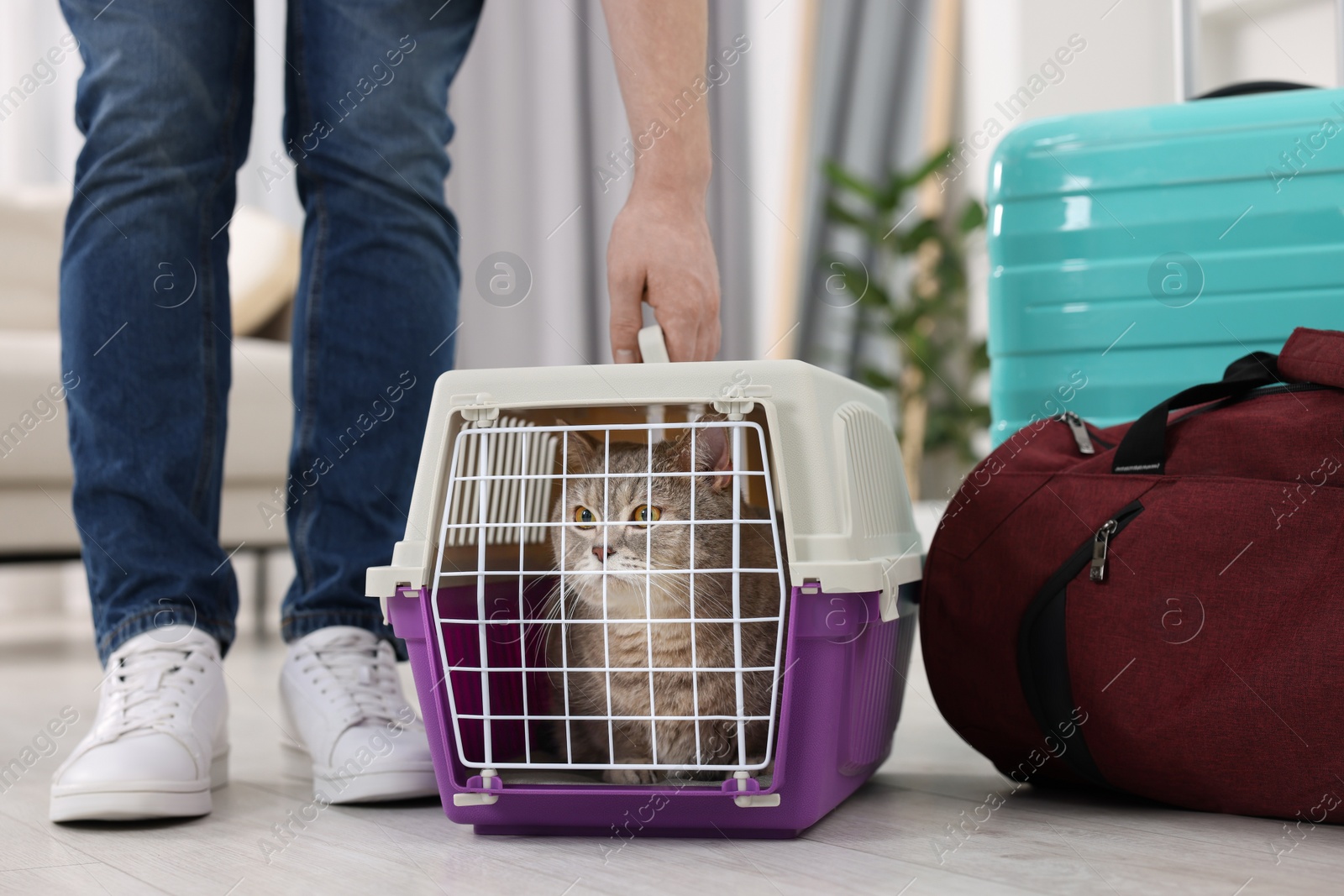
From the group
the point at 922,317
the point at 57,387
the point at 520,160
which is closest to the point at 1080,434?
the point at 57,387

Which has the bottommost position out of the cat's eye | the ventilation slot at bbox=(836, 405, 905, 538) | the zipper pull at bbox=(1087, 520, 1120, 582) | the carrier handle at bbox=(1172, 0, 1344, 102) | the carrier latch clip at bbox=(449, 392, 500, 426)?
the zipper pull at bbox=(1087, 520, 1120, 582)

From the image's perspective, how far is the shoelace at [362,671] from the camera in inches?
43.5

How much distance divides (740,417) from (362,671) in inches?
19.4

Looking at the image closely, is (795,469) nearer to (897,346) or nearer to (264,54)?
(897,346)

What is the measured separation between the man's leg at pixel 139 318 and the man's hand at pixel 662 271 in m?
0.43

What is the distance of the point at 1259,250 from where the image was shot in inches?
53.9

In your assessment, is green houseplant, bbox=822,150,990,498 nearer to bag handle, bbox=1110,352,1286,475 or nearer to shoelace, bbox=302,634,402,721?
bag handle, bbox=1110,352,1286,475

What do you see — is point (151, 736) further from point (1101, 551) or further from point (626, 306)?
point (1101, 551)

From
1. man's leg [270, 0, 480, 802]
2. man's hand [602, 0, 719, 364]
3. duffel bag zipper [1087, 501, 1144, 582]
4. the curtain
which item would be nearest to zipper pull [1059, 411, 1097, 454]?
duffel bag zipper [1087, 501, 1144, 582]

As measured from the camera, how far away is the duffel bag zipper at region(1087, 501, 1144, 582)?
964mm

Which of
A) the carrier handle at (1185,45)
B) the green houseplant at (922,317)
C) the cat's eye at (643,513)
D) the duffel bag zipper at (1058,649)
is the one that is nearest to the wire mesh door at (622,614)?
the cat's eye at (643,513)

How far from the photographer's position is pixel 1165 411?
1.00 meters

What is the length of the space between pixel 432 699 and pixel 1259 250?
43.5 inches

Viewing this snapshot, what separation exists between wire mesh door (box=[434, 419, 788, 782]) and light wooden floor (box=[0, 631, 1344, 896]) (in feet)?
0.25
